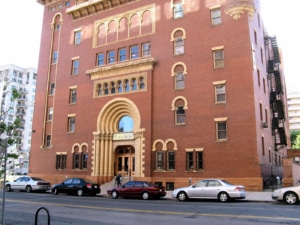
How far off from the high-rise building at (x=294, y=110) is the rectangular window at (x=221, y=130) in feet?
321

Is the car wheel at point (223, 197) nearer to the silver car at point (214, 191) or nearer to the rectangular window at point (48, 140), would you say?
the silver car at point (214, 191)

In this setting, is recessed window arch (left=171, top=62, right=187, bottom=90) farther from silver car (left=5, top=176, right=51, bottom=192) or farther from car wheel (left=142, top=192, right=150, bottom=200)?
silver car (left=5, top=176, right=51, bottom=192)

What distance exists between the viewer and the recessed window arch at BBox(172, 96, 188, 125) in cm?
2939

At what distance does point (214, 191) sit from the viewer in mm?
18906

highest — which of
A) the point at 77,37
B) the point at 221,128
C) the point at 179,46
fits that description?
the point at 77,37

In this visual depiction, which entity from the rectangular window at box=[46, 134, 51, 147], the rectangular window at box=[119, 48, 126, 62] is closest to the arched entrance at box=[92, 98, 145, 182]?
the rectangular window at box=[119, 48, 126, 62]

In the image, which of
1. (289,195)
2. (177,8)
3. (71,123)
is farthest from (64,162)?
(289,195)

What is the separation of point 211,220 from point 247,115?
54.6 ft

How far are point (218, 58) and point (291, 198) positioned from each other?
51.4ft

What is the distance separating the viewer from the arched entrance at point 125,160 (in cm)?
3281

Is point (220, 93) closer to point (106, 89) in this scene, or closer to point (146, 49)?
point (146, 49)

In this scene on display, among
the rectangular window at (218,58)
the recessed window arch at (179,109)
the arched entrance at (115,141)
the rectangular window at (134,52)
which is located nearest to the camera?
the rectangular window at (218,58)

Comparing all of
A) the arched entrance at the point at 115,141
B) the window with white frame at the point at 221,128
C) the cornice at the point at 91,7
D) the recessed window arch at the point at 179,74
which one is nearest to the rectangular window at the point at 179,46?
the recessed window arch at the point at 179,74

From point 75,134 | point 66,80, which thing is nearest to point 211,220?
point 75,134
